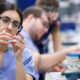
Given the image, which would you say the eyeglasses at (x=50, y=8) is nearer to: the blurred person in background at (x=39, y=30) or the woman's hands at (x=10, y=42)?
the blurred person in background at (x=39, y=30)

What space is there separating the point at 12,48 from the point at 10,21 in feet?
0.50

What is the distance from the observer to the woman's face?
135cm

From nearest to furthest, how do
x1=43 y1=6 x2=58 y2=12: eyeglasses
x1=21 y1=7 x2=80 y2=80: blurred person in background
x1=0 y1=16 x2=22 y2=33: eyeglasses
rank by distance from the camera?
x1=0 y1=16 x2=22 y2=33: eyeglasses, x1=21 y1=7 x2=80 y2=80: blurred person in background, x1=43 y1=6 x2=58 y2=12: eyeglasses

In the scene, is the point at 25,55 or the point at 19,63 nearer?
the point at 19,63

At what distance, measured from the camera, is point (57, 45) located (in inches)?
112

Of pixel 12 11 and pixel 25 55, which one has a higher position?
pixel 12 11

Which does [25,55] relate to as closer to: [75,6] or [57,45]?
[57,45]

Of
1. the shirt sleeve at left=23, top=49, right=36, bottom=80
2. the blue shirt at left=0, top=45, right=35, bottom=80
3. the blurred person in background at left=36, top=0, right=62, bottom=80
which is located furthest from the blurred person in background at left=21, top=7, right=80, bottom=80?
the blue shirt at left=0, top=45, right=35, bottom=80

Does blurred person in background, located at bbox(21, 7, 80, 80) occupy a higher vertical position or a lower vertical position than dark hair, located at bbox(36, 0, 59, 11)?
lower

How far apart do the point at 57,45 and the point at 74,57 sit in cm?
68

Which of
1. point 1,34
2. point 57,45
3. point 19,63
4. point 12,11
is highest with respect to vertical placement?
point 12,11

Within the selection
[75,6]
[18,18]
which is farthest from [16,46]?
[75,6]

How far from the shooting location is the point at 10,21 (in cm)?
139

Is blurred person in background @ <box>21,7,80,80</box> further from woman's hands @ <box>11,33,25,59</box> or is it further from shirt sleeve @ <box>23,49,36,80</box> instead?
woman's hands @ <box>11,33,25,59</box>
